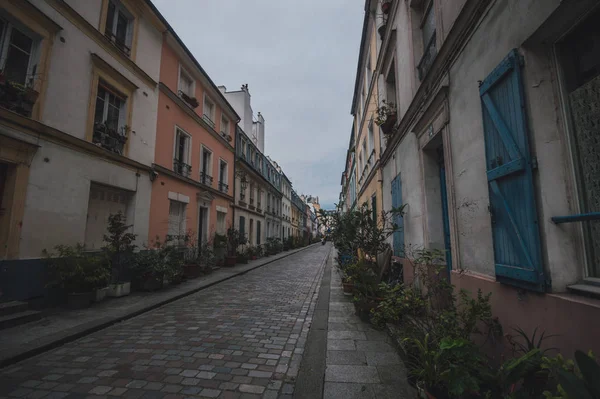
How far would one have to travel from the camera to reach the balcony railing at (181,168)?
38.1 ft

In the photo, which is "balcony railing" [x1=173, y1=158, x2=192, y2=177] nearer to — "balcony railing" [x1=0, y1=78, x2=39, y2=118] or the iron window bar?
"balcony railing" [x1=0, y1=78, x2=39, y2=118]

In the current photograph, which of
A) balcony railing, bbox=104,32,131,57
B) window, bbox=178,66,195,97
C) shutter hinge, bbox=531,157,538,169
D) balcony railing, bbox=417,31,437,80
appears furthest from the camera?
window, bbox=178,66,195,97

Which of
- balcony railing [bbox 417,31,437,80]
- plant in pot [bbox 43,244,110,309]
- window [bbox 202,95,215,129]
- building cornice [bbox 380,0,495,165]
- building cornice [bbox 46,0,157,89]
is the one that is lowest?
plant in pot [bbox 43,244,110,309]

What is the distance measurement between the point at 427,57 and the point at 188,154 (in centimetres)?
1023

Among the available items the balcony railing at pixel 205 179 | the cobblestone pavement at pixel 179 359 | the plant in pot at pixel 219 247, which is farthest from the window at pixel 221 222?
the cobblestone pavement at pixel 179 359

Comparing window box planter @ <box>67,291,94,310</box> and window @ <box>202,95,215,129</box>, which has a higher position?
window @ <box>202,95,215,129</box>

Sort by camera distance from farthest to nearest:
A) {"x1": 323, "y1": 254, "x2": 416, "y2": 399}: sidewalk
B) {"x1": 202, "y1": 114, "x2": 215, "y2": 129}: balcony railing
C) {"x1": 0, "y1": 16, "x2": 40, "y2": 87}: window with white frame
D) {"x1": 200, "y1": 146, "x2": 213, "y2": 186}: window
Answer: {"x1": 202, "y1": 114, "x2": 215, "y2": 129}: balcony railing < {"x1": 200, "y1": 146, "x2": 213, "y2": 186}: window < {"x1": 0, "y1": 16, "x2": 40, "y2": 87}: window with white frame < {"x1": 323, "y1": 254, "x2": 416, "y2": 399}: sidewalk

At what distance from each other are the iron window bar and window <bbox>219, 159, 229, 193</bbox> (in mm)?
15069

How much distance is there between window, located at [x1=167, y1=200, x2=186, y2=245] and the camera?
11.2 m

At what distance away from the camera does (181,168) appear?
12.1 m

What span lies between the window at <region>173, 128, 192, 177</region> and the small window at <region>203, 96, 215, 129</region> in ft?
7.30

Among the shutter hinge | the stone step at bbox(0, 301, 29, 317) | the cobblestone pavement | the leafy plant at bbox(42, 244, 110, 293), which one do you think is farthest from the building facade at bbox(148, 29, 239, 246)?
the shutter hinge

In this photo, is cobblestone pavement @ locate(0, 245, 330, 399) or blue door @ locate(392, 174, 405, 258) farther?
blue door @ locate(392, 174, 405, 258)

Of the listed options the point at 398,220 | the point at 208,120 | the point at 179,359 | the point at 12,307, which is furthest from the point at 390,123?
the point at 208,120
